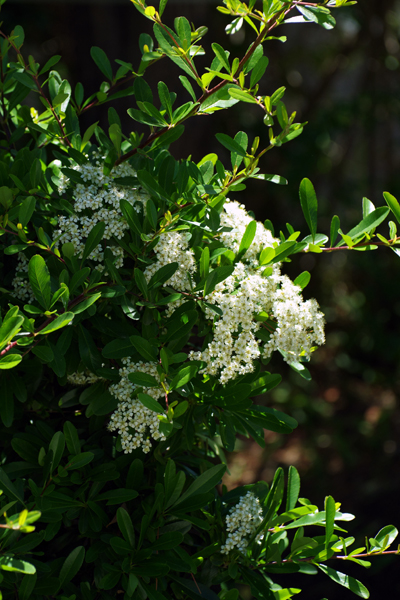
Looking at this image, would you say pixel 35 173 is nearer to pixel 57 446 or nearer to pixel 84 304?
pixel 84 304

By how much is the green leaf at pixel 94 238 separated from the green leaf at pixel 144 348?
149mm

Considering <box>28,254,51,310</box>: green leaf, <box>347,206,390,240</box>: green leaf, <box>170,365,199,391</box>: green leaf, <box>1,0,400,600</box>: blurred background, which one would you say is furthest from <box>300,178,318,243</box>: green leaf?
<box>1,0,400,600</box>: blurred background

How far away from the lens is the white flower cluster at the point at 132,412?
2.59 ft

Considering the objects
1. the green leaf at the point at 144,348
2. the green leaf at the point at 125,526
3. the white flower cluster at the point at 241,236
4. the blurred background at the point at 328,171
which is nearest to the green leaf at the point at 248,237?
the white flower cluster at the point at 241,236

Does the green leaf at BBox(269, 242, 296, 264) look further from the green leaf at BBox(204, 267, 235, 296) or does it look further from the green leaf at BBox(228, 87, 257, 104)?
the green leaf at BBox(228, 87, 257, 104)

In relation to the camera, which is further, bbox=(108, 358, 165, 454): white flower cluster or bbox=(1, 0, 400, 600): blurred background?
bbox=(1, 0, 400, 600): blurred background

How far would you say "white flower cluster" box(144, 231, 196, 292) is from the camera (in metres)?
0.82

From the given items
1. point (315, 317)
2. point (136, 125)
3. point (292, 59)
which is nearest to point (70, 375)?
point (315, 317)

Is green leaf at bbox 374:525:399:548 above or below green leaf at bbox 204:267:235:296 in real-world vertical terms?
below

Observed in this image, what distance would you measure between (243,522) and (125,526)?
0.23 m

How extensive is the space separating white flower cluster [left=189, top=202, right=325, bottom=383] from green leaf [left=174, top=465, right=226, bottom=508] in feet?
0.52

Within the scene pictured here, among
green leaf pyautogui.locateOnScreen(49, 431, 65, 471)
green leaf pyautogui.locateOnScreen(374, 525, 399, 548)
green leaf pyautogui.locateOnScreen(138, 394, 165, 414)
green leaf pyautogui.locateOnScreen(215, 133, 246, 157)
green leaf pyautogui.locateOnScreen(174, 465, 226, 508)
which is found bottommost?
green leaf pyautogui.locateOnScreen(374, 525, 399, 548)

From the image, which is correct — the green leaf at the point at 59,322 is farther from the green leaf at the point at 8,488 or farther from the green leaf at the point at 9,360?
the green leaf at the point at 8,488

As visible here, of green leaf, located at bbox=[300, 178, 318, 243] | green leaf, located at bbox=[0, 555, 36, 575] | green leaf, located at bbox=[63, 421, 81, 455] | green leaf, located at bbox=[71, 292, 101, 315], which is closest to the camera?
green leaf, located at bbox=[0, 555, 36, 575]
